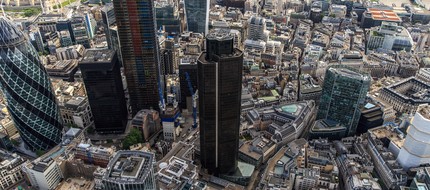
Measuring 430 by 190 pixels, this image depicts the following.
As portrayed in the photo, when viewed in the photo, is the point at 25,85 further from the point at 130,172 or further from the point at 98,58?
the point at 130,172

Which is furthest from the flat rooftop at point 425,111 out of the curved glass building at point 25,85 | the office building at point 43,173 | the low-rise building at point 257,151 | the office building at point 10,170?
the office building at point 10,170

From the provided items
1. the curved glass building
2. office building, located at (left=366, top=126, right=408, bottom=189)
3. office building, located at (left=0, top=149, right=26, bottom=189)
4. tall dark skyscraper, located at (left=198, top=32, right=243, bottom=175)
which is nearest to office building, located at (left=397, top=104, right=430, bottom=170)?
office building, located at (left=366, top=126, right=408, bottom=189)

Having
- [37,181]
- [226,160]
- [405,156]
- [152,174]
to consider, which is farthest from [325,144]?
[37,181]

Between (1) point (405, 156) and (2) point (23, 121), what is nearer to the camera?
(1) point (405, 156)

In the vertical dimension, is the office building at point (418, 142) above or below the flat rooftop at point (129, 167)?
below

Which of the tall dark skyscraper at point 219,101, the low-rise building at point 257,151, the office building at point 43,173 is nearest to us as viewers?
the tall dark skyscraper at point 219,101

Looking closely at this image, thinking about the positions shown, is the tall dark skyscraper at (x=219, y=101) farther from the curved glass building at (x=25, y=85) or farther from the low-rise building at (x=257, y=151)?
the curved glass building at (x=25, y=85)

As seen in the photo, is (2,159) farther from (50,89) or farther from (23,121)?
(50,89)
